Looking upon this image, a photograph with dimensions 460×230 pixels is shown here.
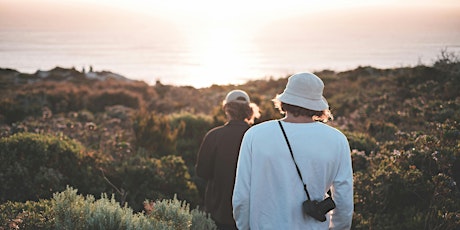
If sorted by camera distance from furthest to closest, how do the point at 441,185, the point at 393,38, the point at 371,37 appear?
1. the point at 371,37
2. the point at 393,38
3. the point at 441,185

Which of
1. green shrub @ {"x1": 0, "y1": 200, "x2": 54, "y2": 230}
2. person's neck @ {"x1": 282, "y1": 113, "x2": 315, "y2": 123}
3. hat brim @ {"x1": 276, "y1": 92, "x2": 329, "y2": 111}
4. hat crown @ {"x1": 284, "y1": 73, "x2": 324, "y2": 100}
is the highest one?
hat crown @ {"x1": 284, "y1": 73, "x2": 324, "y2": 100}

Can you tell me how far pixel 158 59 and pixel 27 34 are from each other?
32.4 metres

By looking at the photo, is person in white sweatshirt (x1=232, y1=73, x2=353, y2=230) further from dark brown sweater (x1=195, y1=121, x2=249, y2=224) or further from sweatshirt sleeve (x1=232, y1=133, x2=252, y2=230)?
dark brown sweater (x1=195, y1=121, x2=249, y2=224)

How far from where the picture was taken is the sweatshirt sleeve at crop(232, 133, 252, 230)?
3.25 meters

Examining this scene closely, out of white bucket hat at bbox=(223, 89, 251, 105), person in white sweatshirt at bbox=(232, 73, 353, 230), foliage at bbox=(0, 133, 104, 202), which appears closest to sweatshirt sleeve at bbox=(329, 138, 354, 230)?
person in white sweatshirt at bbox=(232, 73, 353, 230)

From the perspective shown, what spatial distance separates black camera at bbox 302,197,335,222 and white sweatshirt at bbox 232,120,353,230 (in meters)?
0.07

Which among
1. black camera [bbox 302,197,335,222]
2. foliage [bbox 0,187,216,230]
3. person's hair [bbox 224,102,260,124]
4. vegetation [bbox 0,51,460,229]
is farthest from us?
person's hair [bbox 224,102,260,124]

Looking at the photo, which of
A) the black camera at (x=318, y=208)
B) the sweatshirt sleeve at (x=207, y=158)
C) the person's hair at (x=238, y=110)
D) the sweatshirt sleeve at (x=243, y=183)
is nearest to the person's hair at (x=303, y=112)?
the sweatshirt sleeve at (x=243, y=183)

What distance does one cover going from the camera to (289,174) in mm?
3135

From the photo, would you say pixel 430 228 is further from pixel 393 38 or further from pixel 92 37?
pixel 92 37

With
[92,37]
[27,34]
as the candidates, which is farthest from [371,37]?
[27,34]

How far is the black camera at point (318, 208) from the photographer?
3.10m

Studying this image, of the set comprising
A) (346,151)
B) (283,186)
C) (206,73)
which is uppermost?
(346,151)

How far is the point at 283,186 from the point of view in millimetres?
3166
